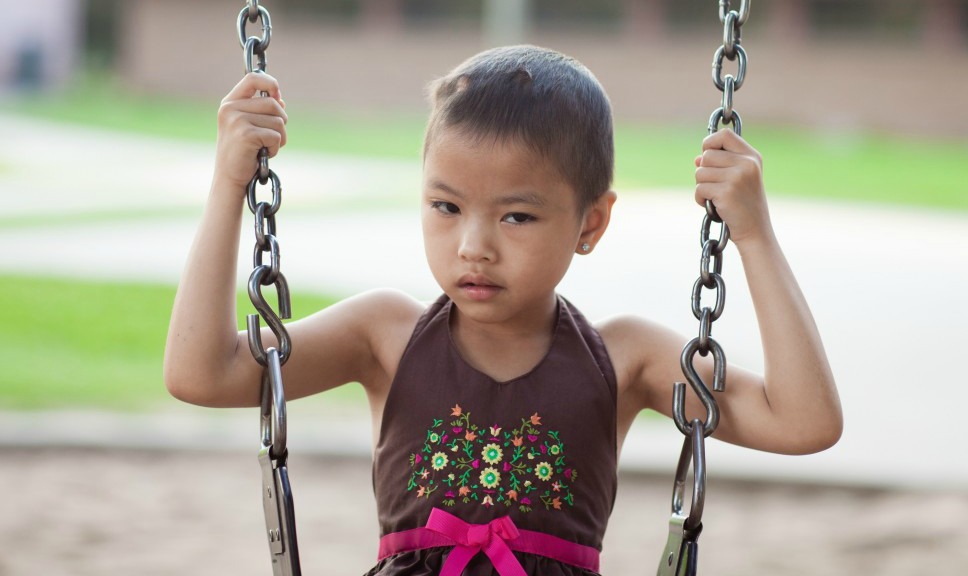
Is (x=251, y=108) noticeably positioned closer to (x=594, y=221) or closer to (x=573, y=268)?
(x=594, y=221)

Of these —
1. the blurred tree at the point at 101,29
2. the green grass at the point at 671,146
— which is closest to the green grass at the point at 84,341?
the green grass at the point at 671,146

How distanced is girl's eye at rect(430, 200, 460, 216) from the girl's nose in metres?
0.05

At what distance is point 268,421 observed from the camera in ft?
6.12

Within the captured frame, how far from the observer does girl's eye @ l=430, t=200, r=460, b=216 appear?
192 centimetres

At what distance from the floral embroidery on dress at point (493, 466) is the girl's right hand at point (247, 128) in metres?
0.50

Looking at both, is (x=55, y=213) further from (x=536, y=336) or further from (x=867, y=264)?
(x=536, y=336)

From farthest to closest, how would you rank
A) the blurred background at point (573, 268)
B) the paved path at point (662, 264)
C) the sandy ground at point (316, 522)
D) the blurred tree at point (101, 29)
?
the blurred tree at point (101, 29) < the paved path at point (662, 264) < the blurred background at point (573, 268) < the sandy ground at point (316, 522)

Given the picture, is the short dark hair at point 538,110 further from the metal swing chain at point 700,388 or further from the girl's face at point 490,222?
the metal swing chain at point 700,388

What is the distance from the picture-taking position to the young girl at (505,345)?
1.91 m

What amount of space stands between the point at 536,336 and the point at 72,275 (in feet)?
22.9

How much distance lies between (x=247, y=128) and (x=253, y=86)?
0.24 feet

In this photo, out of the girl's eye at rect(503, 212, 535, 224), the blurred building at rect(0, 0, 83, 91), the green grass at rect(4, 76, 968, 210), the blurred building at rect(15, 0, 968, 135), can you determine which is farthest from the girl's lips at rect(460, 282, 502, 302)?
the blurred building at rect(0, 0, 83, 91)

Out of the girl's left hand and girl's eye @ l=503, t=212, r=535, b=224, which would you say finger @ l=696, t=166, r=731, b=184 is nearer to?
the girl's left hand

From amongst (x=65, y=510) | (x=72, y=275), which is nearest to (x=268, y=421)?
(x=65, y=510)
